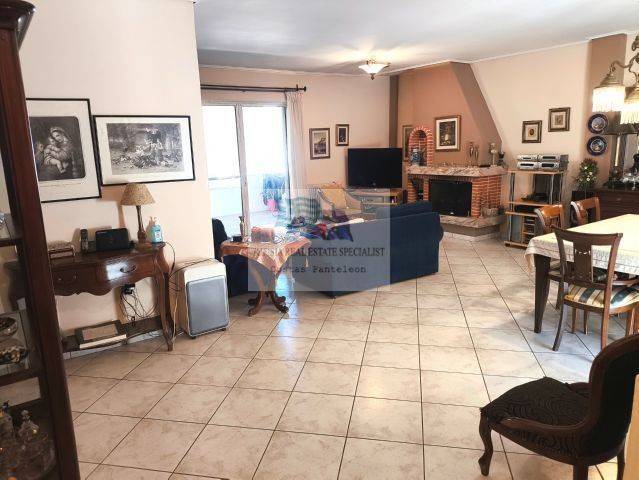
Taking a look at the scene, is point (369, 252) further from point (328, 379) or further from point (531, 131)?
point (531, 131)

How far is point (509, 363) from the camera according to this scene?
321 cm

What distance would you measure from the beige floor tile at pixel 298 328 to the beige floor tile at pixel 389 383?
2.53 ft

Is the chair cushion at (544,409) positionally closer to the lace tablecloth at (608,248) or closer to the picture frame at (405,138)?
the lace tablecloth at (608,248)

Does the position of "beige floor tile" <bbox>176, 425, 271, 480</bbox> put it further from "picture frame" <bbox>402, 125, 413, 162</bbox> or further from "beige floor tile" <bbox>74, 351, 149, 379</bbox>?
"picture frame" <bbox>402, 125, 413, 162</bbox>

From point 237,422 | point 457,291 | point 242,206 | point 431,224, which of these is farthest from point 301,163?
point 237,422

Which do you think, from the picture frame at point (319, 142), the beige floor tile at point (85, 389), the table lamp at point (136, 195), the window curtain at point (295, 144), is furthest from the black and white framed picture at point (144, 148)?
the picture frame at point (319, 142)

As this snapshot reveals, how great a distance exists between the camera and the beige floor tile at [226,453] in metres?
2.25

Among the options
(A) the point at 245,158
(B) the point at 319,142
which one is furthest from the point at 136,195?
(B) the point at 319,142

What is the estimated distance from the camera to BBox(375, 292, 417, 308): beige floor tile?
14.6 feet

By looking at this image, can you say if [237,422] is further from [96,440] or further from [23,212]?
[23,212]

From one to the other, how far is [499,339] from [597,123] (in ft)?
12.3

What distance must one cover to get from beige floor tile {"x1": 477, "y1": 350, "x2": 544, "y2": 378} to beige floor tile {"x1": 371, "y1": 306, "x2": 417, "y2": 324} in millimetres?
803

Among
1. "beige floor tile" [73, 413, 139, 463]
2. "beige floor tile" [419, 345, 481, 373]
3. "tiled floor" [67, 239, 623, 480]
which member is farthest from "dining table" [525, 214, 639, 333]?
"beige floor tile" [73, 413, 139, 463]

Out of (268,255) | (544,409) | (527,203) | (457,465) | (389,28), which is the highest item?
(389,28)
